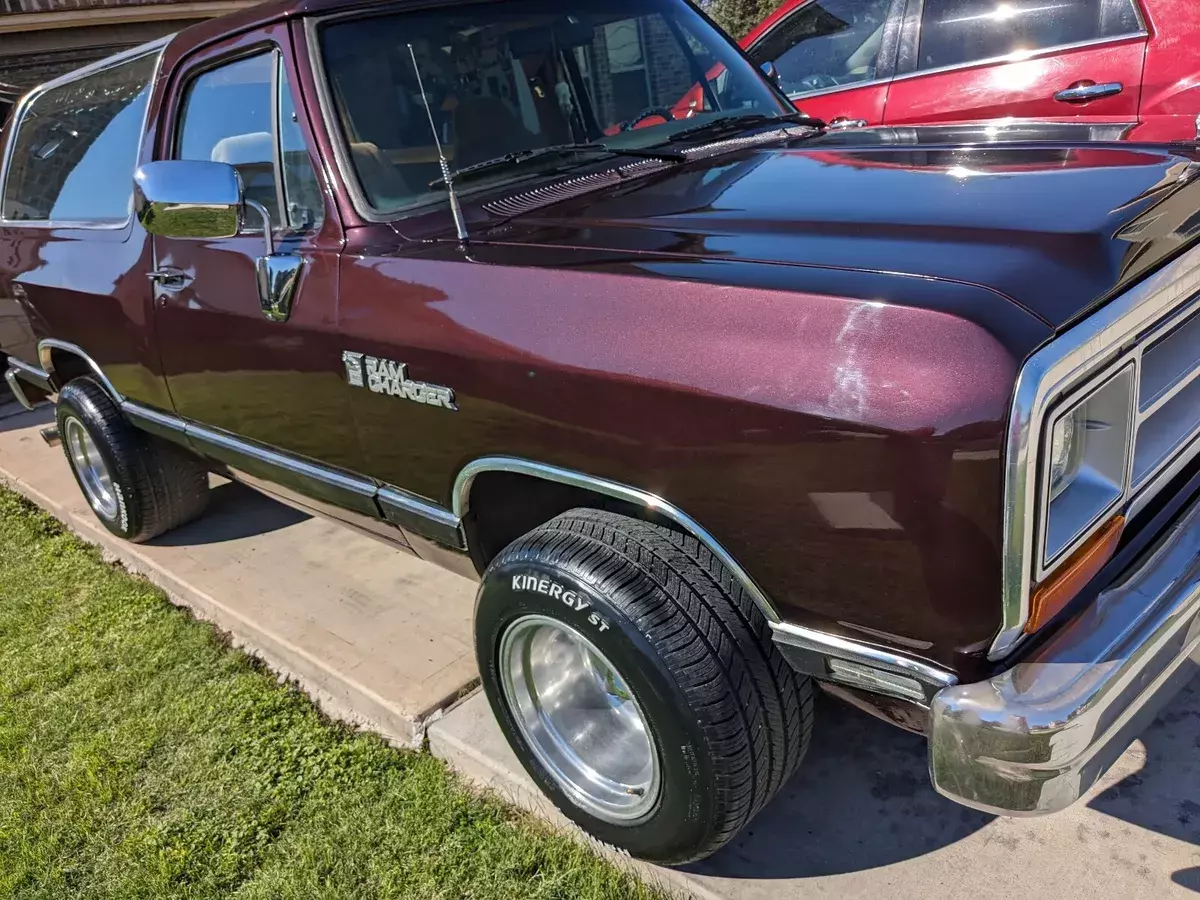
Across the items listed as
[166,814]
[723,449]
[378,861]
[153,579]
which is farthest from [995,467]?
[153,579]

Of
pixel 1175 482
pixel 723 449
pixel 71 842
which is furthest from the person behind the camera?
pixel 71 842

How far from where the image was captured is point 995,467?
1.39 metres

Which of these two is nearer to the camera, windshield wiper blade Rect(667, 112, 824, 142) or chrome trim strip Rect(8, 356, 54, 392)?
windshield wiper blade Rect(667, 112, 824, 142)

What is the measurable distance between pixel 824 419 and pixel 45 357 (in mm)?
3830

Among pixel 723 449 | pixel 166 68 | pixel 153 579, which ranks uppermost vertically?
pixel 166 68

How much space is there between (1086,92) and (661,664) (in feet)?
12.4

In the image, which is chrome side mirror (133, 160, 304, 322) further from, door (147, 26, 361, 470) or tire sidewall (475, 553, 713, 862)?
tire sidewall (475, 553, 713, 862)

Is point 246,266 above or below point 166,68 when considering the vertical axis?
below

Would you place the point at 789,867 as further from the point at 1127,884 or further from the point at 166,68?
the point at 166,68

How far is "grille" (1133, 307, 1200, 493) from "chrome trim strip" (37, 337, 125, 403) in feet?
11.3

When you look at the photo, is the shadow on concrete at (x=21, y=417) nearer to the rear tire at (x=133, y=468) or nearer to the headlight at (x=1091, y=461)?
the rear tire at (x=133, y=468)

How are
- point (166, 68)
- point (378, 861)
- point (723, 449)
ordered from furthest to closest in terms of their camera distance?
point (166, 68)
point (378, 861)
point (723, 449)

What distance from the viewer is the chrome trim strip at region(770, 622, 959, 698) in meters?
1.58

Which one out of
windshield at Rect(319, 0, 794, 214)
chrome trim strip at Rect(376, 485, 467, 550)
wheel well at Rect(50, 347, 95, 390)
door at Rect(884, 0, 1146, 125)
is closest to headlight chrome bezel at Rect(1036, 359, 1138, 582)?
chrome trim strip at Rect(376, 485, 467, 550)
